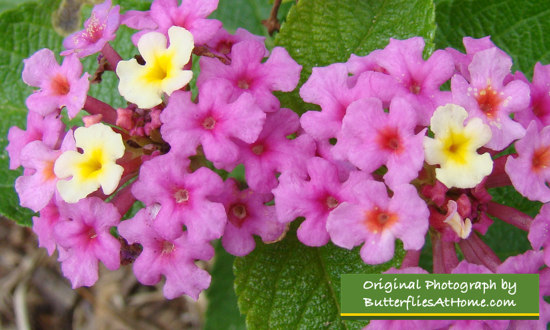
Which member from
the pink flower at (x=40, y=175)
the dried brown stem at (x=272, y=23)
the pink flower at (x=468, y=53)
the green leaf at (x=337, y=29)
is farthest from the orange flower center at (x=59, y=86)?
the pink flower at (x=468, y=53)

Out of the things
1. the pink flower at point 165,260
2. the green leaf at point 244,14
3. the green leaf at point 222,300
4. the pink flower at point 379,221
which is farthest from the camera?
the green leaf at point 222,300

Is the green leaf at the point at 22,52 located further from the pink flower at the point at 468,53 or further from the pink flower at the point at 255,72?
the pink flower at the point at 468,53

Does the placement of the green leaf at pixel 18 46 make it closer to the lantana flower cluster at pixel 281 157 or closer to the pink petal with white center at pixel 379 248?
the lantana flower cluster at pixel 281 157

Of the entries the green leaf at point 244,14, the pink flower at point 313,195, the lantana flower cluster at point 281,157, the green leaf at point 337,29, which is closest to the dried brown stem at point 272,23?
the green leaf at point 244,14

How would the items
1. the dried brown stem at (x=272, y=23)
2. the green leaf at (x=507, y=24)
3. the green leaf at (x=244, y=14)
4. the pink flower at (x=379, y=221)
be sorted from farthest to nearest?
the green leaf at (x=244, y=14) < the dried brown stem at (x=272, y=23) < the green leaf at (x=507, y=24) < the pink flower at (x=379, y=221)

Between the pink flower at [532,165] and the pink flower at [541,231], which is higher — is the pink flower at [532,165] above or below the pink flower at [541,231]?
above

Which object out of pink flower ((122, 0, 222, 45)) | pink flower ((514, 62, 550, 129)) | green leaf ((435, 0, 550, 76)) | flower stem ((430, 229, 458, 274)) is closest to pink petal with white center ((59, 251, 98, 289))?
pink flower ((122, 0, 222, 45))

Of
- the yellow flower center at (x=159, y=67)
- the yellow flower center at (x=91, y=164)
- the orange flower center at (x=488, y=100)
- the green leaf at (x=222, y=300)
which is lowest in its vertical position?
the green leaf at (x=222, y=300)

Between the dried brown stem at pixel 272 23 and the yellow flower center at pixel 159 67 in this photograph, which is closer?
the yellow flower center at pixel 159 67
